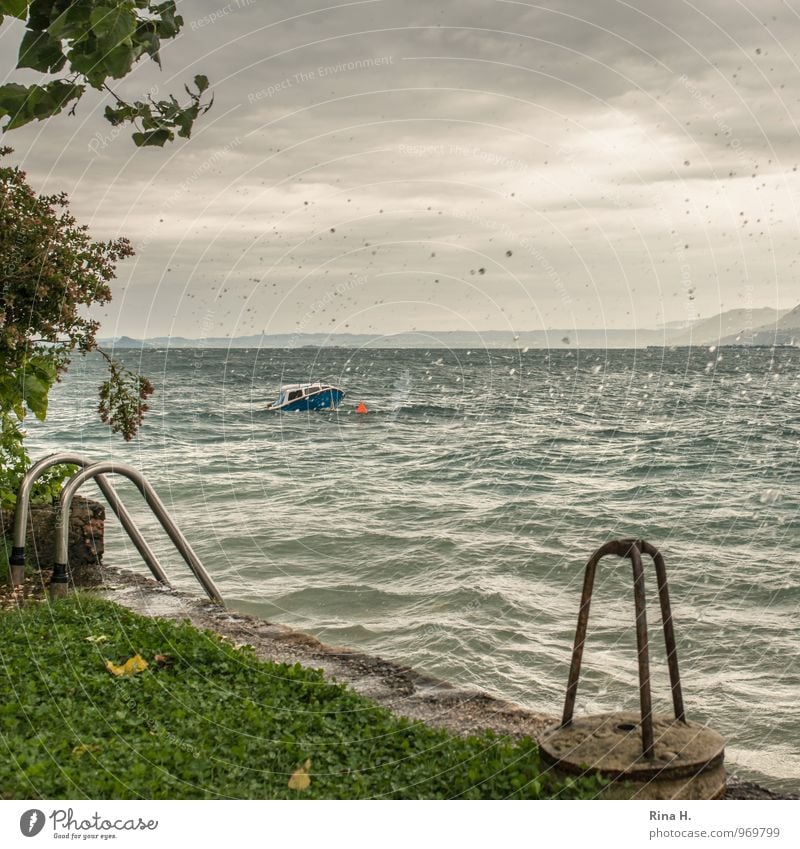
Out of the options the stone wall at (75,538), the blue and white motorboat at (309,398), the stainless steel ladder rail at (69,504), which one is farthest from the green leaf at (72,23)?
the blue and white motorboat at (309,398)

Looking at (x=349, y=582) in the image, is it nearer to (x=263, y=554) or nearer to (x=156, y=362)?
(x=263, y=554)

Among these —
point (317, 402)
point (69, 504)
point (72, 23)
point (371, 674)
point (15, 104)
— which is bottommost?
point (371, 674)

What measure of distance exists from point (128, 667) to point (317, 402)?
1388 inches

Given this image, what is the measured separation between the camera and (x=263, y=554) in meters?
12.8

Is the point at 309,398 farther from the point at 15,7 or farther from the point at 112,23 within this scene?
the point at 112,23

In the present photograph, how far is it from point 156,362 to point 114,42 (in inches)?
4040

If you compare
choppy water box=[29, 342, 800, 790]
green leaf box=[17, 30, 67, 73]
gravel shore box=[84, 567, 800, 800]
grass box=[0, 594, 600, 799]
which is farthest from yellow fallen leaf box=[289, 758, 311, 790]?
choppy water box=[29, 342, 800, 790]

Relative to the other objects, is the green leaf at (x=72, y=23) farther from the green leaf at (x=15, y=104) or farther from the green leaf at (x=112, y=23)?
the green leaf at (x=15, y=104)

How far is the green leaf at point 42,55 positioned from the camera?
404 centimetres

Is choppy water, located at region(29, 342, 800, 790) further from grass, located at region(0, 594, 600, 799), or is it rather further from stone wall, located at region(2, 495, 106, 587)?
grass, located at region(0, 594, 600, 799)

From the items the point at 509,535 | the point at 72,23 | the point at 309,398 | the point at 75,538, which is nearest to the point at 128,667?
the point at 75,538

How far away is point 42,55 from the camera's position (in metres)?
4.06

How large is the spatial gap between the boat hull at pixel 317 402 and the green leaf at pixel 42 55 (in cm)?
3318

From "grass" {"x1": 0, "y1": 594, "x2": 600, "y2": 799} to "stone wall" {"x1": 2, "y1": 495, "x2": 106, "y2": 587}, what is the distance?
183 centimetres
